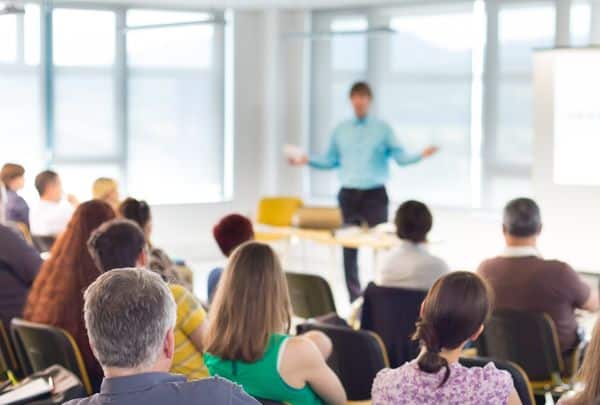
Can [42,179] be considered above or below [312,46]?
below

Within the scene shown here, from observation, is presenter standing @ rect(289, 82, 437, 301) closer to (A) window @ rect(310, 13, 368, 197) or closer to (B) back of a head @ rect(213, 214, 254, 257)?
(A) window @ rect(310, 13, 368, 197)

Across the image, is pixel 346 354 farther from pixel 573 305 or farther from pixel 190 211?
pixel 190 211

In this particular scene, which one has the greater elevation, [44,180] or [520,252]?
[44,180]

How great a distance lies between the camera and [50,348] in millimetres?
4281

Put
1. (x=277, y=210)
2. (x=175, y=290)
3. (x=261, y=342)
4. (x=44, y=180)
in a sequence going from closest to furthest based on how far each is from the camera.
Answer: (x=261, y=342), (x=175, y=290), (x=44, y=180), (x=277, y=210)

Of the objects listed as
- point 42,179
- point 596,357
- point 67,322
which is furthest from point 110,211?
point 42,179

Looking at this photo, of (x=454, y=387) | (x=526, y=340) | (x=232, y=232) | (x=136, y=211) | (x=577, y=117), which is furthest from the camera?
(x=577, y=117)

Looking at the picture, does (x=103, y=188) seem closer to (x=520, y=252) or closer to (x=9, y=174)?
(x=9, y=174)

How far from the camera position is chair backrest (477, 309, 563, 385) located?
4945 millimetres

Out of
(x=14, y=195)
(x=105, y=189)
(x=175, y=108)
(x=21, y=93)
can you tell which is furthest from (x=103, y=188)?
(x=175, y=108)

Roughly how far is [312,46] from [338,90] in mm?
619

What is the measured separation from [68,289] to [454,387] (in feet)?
6.42

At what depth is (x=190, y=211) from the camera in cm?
1237

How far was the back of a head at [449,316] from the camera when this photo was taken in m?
3.14
